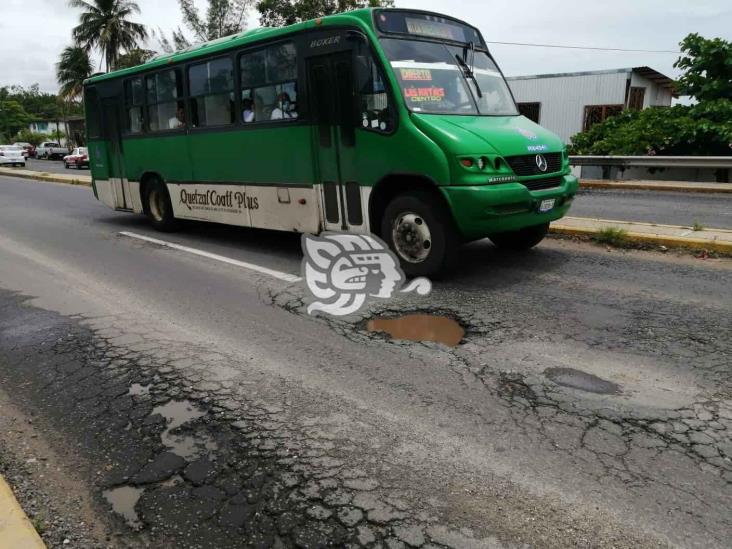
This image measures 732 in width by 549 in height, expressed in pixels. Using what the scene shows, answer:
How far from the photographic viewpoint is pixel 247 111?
7754mm

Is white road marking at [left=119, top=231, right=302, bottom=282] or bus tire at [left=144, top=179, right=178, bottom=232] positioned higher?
bus tire at [left=144, top=179, right=178, bottom=232]

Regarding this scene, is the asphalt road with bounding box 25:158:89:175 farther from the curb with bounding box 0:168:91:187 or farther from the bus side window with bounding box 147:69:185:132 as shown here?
the bus side window with bounding box 147:69:185:132

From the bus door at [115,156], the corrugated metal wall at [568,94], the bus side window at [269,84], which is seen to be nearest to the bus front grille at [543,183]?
the bus side window at [269,84]

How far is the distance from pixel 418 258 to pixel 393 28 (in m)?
2.52

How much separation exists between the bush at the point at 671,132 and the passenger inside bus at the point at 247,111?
12.2m

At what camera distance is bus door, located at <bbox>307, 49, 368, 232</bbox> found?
6457 millimetres

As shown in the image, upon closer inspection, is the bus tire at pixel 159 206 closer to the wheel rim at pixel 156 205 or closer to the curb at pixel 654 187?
the wheel rim at pixel 156 205

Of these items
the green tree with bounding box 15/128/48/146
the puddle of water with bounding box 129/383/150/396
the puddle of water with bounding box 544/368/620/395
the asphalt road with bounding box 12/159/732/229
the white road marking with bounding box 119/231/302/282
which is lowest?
the puddle of water with bounding box 129/383/150/396

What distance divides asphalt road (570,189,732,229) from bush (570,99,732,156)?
133 inches

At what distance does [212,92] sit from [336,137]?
8.80 feet

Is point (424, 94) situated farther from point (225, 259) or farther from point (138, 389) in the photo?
point (138, 389)

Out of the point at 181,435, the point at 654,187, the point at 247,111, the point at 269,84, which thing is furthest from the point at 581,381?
the point at 654,187

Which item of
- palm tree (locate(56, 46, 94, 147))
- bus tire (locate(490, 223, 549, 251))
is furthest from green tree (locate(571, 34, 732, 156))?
palm tree (locate(56, 46, 94, 147))

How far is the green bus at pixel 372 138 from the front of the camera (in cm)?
579
